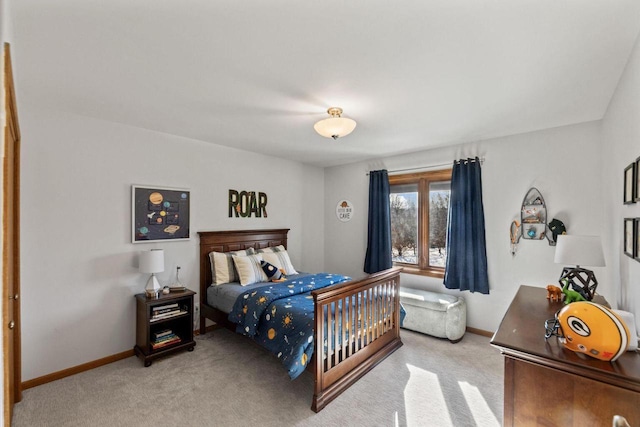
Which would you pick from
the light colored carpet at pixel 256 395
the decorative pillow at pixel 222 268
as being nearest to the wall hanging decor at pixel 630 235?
the light colored carpet at pixel 256 395

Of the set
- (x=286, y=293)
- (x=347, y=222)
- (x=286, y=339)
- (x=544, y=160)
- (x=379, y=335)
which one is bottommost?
(x=379, y=335)

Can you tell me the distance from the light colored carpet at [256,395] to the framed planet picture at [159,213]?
130cm

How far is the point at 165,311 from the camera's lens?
10.1 ft

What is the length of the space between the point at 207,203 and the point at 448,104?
2.96 meters

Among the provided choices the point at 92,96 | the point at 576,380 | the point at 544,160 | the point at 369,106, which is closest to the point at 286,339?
the point at 576,380

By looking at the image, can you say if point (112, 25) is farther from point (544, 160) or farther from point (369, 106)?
point (544, 160)

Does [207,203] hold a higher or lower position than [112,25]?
lower

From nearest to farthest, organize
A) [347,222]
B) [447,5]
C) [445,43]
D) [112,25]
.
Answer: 1. [447,5]
2. [112,25]
3. [445,43]
4. [347,222]

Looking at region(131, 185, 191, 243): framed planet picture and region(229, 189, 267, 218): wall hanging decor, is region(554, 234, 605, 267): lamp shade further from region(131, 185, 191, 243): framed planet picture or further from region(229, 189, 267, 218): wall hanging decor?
region(131, 185, 191, 243): framed planet picture

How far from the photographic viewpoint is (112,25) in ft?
4.98

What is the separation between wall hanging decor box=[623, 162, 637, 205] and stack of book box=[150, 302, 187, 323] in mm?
3791

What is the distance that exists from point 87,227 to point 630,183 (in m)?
4.26

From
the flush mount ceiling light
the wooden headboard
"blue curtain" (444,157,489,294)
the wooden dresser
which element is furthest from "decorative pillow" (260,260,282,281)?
the wooden dresser

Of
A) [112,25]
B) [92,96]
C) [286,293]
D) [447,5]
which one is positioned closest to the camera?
[447,5]
